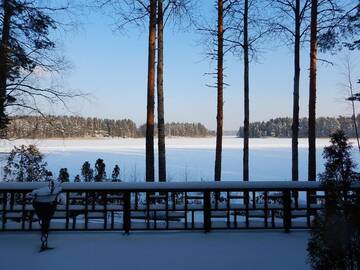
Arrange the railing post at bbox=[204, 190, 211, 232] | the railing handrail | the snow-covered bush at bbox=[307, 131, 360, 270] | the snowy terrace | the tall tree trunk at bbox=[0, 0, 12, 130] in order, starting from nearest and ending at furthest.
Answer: the snow-covered bush at bbox=[307, 131, 360, 270], the snowy terrace, the railing handrail, the railing post at bbox=[204, 190, 211, 232], the tall tree trunk at bbox=[0, 0, 12, 130]

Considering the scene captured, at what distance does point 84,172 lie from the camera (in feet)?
45.1

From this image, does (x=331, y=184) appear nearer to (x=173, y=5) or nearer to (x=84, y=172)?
(x=173, y=5)

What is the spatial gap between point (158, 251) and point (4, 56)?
20.3 ft

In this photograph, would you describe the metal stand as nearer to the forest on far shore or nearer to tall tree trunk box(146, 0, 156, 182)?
tall tree trunk box(146, 0, 156, 182)

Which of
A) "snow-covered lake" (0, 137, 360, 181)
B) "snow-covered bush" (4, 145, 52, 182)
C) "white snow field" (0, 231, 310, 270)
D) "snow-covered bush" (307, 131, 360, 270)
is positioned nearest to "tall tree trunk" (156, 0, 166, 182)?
"snow-covered lake" (0, 137, 360, 181)

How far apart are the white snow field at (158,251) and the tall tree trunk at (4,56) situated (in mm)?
4386

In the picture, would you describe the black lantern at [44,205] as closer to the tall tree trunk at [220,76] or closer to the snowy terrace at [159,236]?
the snowy terrace at [159,236]

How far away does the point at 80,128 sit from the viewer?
222ft

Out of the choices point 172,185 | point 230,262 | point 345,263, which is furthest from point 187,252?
point 345,263

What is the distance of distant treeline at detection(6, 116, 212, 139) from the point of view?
10.7 m

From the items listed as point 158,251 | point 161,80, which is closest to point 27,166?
point 161,80

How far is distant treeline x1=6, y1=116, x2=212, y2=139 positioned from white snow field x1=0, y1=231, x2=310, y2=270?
4.88 metres

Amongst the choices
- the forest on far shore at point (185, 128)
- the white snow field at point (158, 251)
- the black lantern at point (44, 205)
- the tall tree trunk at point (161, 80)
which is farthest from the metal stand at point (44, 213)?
the forest on far shore at point (185, 128)

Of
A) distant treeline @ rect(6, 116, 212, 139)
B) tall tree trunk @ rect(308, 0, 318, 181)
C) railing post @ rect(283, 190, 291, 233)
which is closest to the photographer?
railing post @ rect(283, 190, 291, 233)
